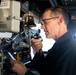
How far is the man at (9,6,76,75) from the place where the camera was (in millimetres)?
2004

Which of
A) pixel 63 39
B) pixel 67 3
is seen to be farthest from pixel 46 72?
pixel 67 3

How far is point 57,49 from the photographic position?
2.15m

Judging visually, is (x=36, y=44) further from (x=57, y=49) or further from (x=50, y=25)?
(x=57, y=49)

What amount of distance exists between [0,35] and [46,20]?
0.54m

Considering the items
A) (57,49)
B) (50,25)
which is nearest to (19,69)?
(57,49)

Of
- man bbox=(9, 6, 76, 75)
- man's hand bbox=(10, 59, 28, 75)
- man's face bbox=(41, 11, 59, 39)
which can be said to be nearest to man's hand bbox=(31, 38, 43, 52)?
man bbox=(9, 6, 76, 75)

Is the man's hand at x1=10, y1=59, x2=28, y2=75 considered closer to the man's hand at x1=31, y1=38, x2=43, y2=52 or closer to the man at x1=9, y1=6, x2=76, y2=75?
the man at x1=9, y1=6, x2=76, y2=75

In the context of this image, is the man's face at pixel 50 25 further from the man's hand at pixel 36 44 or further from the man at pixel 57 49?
the man's hand at pixel 36 44

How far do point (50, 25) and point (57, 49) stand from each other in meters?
0.36

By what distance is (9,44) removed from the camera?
8.35ft

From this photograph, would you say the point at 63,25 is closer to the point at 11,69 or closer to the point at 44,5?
the point at 11,69

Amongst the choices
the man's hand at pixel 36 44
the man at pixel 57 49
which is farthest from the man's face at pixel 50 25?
the man's hand at pixel 36 44

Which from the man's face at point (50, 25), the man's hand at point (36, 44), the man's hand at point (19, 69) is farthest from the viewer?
the man's hand at point (36, 44)

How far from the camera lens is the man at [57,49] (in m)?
2.00
